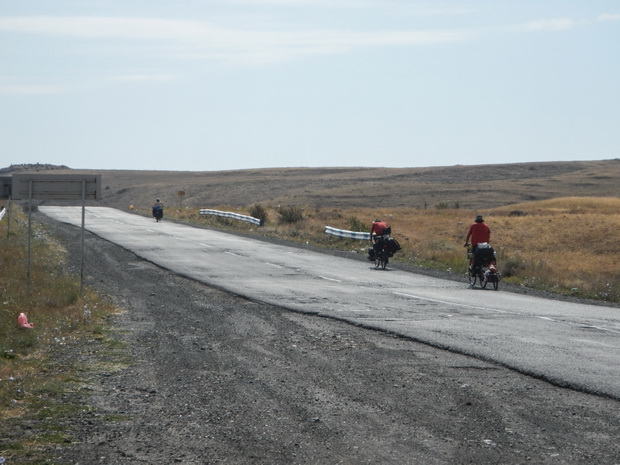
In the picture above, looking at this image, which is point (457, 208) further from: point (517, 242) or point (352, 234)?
point (352, 234)

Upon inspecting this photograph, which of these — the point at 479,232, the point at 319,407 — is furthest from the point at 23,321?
the point at 479,232

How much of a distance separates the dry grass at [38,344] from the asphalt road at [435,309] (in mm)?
4013

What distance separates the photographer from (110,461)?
21.6 feet

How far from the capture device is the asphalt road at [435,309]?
11133mm

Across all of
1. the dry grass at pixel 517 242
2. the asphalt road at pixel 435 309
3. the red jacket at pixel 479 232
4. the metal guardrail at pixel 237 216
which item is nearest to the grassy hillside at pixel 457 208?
the dry grass at pixel 517 242

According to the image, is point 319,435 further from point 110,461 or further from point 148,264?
point 148,264

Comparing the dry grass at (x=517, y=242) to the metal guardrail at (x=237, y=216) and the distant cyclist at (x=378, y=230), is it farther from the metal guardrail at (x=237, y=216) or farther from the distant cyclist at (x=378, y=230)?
the distant cyclist at (x=378, y=230)

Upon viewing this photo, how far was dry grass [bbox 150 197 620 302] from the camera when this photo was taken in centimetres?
2630

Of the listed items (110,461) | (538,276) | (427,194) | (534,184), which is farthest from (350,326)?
(534,184)

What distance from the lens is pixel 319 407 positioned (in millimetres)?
8359

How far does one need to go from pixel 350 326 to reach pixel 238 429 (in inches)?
282

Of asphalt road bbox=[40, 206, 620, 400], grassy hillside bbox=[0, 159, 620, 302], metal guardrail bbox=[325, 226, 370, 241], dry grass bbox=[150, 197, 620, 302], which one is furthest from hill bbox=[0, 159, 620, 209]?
asphalt road bbox=[40, 206, 620, 400]

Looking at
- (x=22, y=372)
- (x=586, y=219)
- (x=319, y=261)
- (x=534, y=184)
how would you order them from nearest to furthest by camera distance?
(x=22, y=372), (x=319, y=261), (x=586, y=219), (x=534, y=184)

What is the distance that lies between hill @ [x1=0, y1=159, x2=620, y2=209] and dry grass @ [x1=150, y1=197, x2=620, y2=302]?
35974 mm
